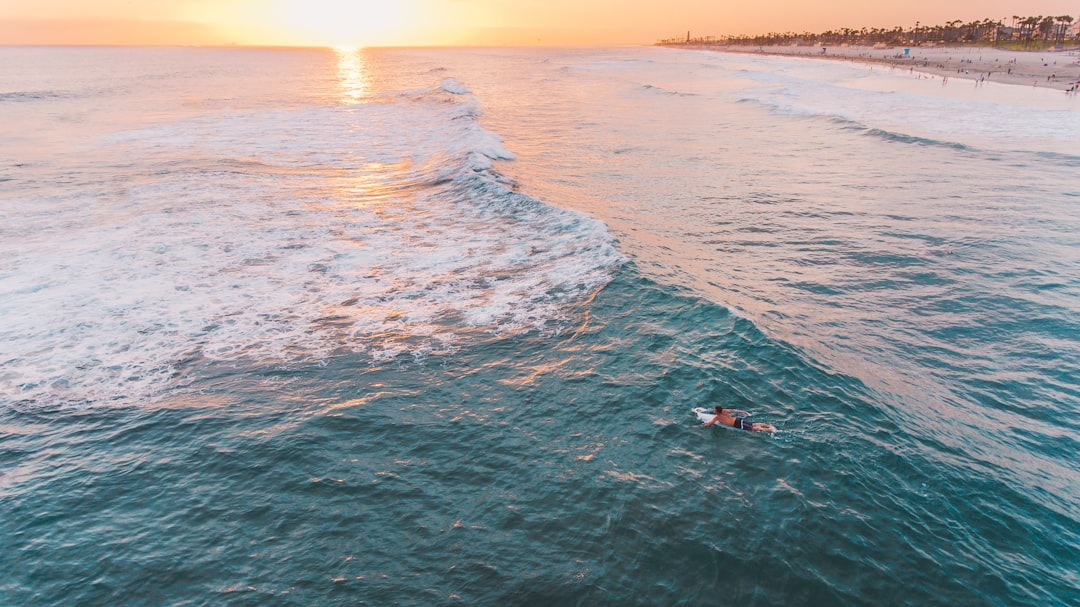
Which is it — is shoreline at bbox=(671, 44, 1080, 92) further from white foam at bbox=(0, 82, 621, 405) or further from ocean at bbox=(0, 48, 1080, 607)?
white foam at bbox=(0, 82, 621, 405)

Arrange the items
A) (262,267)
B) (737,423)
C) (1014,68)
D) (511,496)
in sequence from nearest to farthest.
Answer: (511,496) → (737,423) → (262,267) → (1014,68)

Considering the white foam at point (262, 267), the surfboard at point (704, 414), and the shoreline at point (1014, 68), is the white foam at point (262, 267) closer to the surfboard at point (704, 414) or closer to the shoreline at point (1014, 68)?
the surfboard at point (704, 414)

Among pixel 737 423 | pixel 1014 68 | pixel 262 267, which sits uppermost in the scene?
pixel 1014 68

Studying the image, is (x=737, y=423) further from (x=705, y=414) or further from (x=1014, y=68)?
(x=1014, y=68)

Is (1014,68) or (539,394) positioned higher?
(1014,68)

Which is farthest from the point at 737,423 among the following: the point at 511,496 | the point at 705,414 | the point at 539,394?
the point at 511,496

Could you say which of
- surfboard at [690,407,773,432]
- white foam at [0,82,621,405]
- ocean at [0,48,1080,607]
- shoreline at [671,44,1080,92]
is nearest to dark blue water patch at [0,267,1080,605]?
ocean at [0,48,1080,607]

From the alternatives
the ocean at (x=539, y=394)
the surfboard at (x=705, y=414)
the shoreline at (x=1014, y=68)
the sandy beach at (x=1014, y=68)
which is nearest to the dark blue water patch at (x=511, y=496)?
the ocean at (x=539, y=394)
